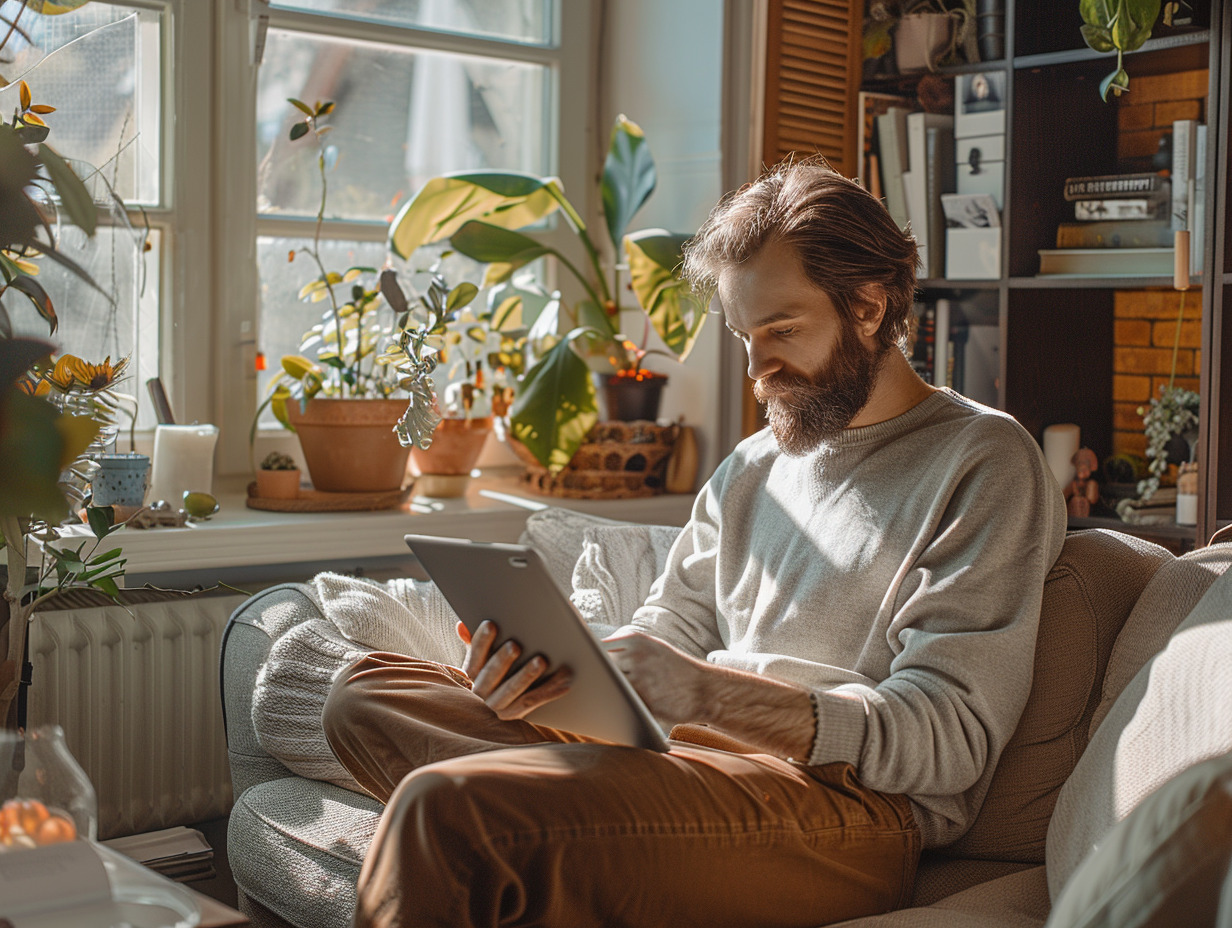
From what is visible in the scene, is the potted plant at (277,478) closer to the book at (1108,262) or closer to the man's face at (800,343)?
the man's face at (800,343)

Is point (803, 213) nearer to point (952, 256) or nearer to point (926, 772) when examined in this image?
point (926, 772)

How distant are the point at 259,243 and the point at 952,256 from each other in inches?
58.6

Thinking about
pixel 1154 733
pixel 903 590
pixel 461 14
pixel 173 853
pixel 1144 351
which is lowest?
pixel 173 853

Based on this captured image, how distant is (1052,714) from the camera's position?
1.58m

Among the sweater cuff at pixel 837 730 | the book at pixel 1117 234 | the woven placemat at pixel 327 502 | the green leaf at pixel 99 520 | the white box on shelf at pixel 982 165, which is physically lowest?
the sweater cuff at pixel 837 730

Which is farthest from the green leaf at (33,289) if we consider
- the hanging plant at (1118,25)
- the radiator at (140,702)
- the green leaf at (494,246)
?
the hanging plant at (1118,25)

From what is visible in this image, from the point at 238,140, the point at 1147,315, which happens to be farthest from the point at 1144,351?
the point at 238,140

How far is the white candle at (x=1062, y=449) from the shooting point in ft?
8.78

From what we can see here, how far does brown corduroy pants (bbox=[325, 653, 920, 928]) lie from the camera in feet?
4.22

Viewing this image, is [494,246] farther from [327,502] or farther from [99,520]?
[99,520]

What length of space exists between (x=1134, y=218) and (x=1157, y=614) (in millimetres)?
1233

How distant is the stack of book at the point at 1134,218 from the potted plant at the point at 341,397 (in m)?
1.39

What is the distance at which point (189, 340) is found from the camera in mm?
2680

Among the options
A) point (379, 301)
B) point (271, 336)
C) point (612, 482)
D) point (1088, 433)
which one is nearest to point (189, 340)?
point (271, 336)
